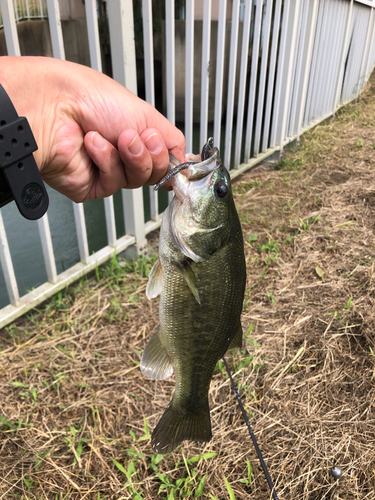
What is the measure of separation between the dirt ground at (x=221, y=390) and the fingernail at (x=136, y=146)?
1.56 m

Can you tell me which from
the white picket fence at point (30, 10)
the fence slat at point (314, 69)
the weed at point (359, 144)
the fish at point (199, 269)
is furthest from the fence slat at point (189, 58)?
the white picket fence at point (30, 10)

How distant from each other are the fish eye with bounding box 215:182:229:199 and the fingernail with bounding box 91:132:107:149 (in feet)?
1.43

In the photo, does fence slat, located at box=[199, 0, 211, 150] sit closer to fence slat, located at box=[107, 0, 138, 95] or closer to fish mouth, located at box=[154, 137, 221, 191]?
fence slat, located at box=[107, 0, 138, 95]

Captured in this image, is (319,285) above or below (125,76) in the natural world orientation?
below

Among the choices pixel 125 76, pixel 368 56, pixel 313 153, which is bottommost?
pixel 313 153

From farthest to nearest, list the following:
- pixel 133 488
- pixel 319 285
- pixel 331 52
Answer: pixel 331 52, pixel 319 285, pixel 133 488

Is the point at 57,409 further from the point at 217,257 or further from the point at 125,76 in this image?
the point at 125,76

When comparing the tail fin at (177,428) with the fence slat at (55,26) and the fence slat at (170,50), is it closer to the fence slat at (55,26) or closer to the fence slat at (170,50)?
the fence slat at (55,26)

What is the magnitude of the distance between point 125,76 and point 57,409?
7.79ft

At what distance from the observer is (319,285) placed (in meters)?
3.24

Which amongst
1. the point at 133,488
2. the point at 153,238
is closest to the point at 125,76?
the point at 153,238

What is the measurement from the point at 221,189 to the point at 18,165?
65 centimetres

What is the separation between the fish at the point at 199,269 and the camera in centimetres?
136

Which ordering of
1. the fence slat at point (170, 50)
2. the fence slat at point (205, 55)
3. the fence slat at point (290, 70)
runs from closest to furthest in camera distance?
the fence slat at point (170, 50), the fence slat at point (205, 55), the fence slat at point (290, 70)
